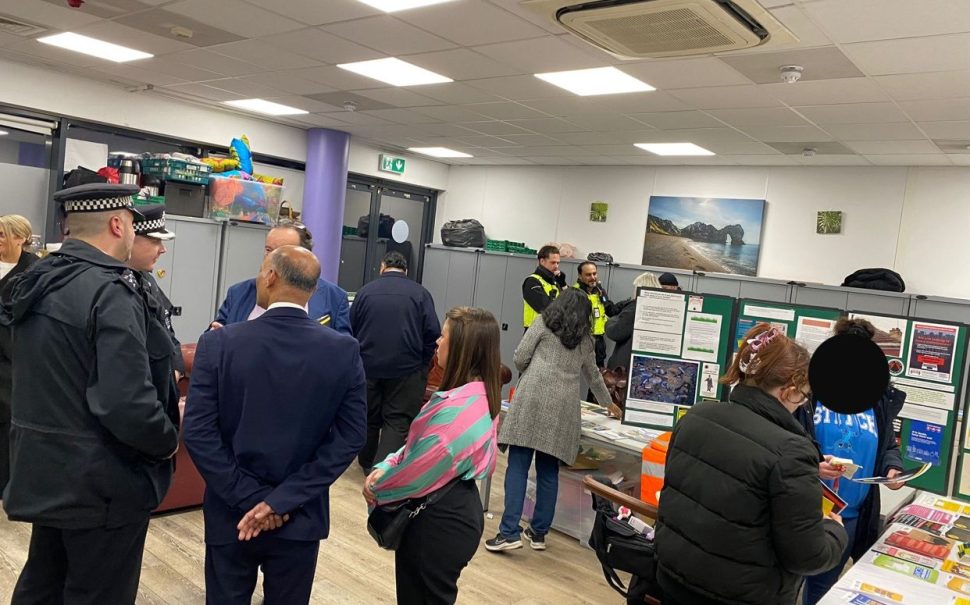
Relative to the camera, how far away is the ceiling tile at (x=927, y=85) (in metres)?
3.95

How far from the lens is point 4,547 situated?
3324 mm

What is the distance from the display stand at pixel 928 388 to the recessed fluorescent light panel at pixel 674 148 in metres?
3.69

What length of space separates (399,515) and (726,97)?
384 cm

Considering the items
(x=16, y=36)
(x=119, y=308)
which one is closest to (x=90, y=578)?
(x=119, y=308)

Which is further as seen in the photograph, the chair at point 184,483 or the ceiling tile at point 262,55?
the ceiling tile at point 262,55

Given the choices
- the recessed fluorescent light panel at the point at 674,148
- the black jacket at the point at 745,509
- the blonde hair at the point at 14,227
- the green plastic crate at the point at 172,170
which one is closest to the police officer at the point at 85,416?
the black jacket at the point at 745,509

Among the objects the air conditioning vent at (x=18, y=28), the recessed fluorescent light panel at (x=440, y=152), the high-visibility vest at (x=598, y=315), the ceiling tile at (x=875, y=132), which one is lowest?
the high-visibility vest at (x=598, y=315)

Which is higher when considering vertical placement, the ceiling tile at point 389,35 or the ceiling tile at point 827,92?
the ceiling tile at point 827,92

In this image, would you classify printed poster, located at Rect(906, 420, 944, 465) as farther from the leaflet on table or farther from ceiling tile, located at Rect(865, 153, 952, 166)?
ceiling tile, located at Rect(865, 153, 952, 166)

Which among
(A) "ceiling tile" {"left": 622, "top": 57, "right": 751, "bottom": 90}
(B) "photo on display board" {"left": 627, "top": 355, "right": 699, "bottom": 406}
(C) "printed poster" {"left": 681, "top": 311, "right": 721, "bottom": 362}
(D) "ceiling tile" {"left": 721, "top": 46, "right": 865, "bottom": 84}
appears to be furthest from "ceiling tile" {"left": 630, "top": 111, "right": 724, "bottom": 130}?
(B) "photo on display board" {"left": 627, "top": 355, "right": 699, "bottom": 406}

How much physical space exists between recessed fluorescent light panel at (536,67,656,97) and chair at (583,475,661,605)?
9.49 ft

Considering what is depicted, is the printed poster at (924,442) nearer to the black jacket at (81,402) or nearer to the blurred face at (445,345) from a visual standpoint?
the blurred face at (445,345)

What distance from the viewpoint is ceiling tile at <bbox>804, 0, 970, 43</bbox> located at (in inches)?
119

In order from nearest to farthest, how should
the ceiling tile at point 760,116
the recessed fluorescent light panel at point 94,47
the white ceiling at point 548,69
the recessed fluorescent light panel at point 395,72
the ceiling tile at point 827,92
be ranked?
the white ceiling at point 548,69, the ceiling tile at point 827,92, the recessed fluorescent light panel at point 395,72, the ceiling tile at point 760,116, the recessed fluorescent light panel at point 94,47
